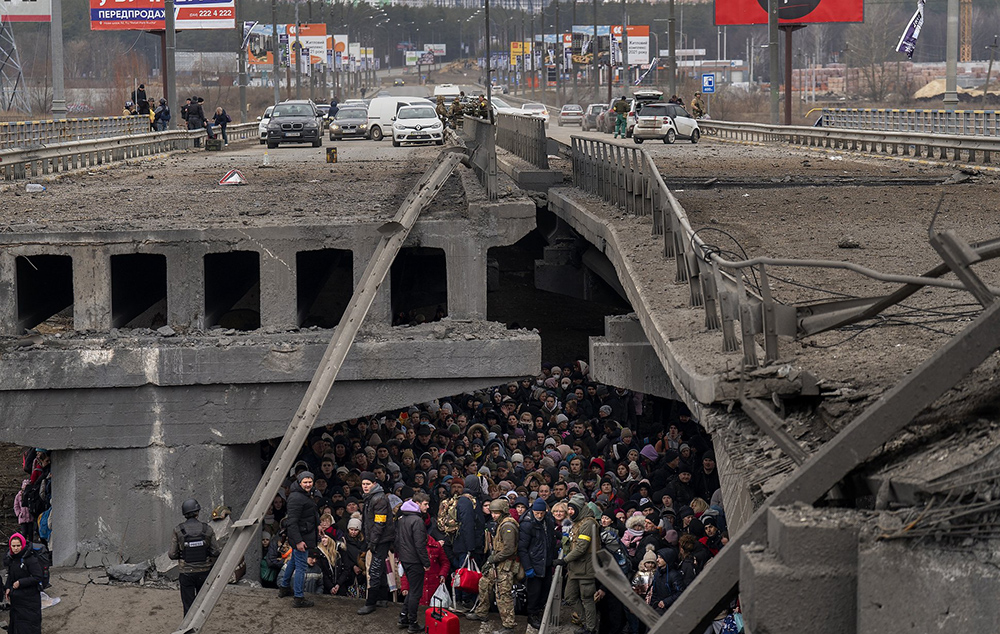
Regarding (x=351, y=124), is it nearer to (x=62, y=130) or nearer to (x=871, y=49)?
(x=62, y=130)

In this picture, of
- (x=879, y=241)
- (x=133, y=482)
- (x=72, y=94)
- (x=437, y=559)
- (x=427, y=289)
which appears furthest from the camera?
(x=72, y=94)

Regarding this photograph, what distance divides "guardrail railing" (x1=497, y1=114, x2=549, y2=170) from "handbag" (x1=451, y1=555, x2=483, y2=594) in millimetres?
15367

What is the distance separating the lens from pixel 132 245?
663 inches

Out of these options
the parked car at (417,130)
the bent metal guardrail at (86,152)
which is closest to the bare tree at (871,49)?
the parked car at (417,130)

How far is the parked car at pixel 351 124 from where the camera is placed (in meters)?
57.2

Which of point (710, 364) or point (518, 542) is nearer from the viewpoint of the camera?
point (710, 364)

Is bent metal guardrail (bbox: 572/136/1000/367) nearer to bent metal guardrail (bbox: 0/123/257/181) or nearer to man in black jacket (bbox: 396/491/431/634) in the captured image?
man in black jacket (bbox: 396/491/431/634)

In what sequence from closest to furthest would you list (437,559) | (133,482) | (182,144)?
1. (437,559)
2. (133,482)
3. (182,144)

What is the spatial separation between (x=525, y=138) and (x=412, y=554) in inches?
796

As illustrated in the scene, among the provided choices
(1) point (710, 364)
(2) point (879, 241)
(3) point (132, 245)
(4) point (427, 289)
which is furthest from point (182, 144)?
(1) point (710, 364)

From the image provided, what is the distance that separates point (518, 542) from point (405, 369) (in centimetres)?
418

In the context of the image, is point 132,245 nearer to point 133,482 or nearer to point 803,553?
point 133,482

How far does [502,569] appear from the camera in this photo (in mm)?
13141

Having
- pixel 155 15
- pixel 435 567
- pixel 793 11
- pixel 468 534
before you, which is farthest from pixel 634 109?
pixel 435 567
